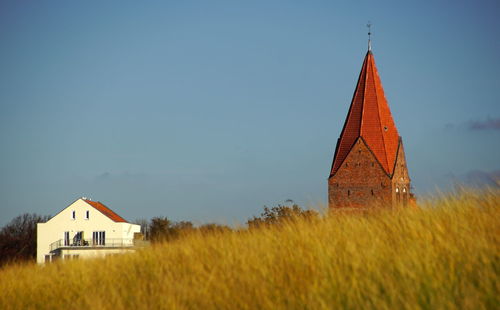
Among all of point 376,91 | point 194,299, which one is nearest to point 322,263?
point 194,299

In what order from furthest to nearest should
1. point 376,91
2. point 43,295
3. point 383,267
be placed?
point 376,91 < point 43,295 < point 383,267

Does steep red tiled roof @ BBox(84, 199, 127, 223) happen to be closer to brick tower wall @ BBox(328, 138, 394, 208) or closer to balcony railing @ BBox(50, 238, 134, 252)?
balcony railing @ BBox(50, 238, 134, 252)

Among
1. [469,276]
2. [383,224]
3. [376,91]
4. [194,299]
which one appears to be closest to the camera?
[469,276]

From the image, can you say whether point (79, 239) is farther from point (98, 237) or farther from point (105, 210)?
point (105, 210)

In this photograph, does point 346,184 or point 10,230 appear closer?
point 346,184

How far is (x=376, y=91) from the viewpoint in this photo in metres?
54.2

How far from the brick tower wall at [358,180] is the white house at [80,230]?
1701 cm

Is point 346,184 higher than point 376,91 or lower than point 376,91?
lower

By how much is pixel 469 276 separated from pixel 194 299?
101 inches

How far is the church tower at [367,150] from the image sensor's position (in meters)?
54.1

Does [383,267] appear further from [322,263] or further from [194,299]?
[194,299]

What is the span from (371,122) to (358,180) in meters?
4.56

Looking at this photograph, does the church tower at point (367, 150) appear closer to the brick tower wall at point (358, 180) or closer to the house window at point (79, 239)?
the brick tower wall at point (358, 180)

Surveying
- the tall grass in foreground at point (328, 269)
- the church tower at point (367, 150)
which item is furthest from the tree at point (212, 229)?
the church tower at point (367, 150)
